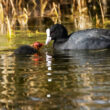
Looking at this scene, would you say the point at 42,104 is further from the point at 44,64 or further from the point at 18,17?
the point at 18,17

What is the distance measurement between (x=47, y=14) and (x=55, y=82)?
10.6m

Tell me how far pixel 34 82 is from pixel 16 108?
4.26 feet

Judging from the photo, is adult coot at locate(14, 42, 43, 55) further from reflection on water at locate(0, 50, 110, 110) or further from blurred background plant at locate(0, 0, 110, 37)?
blurred background plant at locate(0, 0, 110, 37)

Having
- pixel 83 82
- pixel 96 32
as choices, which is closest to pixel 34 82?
pixel 83 82

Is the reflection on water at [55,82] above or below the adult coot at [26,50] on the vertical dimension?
below

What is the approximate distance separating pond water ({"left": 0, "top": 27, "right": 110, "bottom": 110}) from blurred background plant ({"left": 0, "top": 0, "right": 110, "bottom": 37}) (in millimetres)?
3849

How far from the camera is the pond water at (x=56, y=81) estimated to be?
461 centimetres

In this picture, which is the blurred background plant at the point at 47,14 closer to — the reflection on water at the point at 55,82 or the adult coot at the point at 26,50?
the adult coot at the point at 26,50

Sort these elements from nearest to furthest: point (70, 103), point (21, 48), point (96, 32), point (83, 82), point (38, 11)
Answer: point (70, 103), point (83, 82), point (21, 48), point (96, 32), point (38, 11)

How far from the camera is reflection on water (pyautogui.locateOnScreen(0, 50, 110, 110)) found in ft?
15.1

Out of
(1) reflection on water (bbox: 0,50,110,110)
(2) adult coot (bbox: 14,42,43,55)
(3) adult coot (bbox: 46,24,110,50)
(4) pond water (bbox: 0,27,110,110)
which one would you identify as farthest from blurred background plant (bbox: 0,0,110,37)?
(1) reflection on water (bbox: 0,50,110,110)

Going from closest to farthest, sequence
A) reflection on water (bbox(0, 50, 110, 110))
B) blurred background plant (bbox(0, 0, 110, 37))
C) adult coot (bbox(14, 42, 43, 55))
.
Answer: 1. reflection on water (bbox(0, 50, 110, 110))
2. adult coot (bbox(14, 42, 43, 55))
3. blurred background plant (bbox(0, 0, 110, 37))

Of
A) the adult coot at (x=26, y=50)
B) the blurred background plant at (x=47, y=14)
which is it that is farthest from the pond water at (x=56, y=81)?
the blurred background plant at (x=47, y=14)

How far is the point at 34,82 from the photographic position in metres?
5.79
